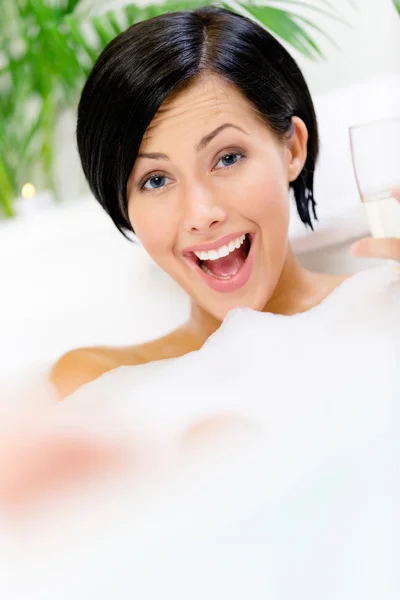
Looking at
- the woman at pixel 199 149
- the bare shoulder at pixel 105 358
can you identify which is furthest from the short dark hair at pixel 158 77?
the bare shoulder at pixel 105 358

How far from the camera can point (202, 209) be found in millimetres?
952

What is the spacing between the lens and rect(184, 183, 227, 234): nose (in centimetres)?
95

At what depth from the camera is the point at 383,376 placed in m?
0.96

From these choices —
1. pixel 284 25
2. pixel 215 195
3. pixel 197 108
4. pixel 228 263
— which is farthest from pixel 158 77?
pixel 284 25

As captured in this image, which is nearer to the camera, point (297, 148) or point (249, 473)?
point (249, 473)

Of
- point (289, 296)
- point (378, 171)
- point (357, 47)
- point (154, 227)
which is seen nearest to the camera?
point (378, 171)

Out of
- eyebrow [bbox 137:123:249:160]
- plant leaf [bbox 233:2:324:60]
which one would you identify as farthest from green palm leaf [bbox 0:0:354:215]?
eyebrow [bbox 137:123:249:160]

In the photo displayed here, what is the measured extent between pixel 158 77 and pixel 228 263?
0.28m

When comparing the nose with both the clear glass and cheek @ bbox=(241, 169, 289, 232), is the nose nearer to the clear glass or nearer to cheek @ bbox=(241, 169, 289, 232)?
cheek @ bbox=(241, 169, 289, 232)

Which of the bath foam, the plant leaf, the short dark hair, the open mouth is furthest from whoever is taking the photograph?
the plant leaf

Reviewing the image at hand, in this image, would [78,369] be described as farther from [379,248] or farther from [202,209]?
[379,248]

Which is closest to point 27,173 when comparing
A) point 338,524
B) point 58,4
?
point 58,4

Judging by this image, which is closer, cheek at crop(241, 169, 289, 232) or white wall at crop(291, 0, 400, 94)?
cheek at crop(241, 169, 289, 232)

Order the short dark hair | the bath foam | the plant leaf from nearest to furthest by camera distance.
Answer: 1. the bath foam
2. the short dark hair
3. the plant leaf
